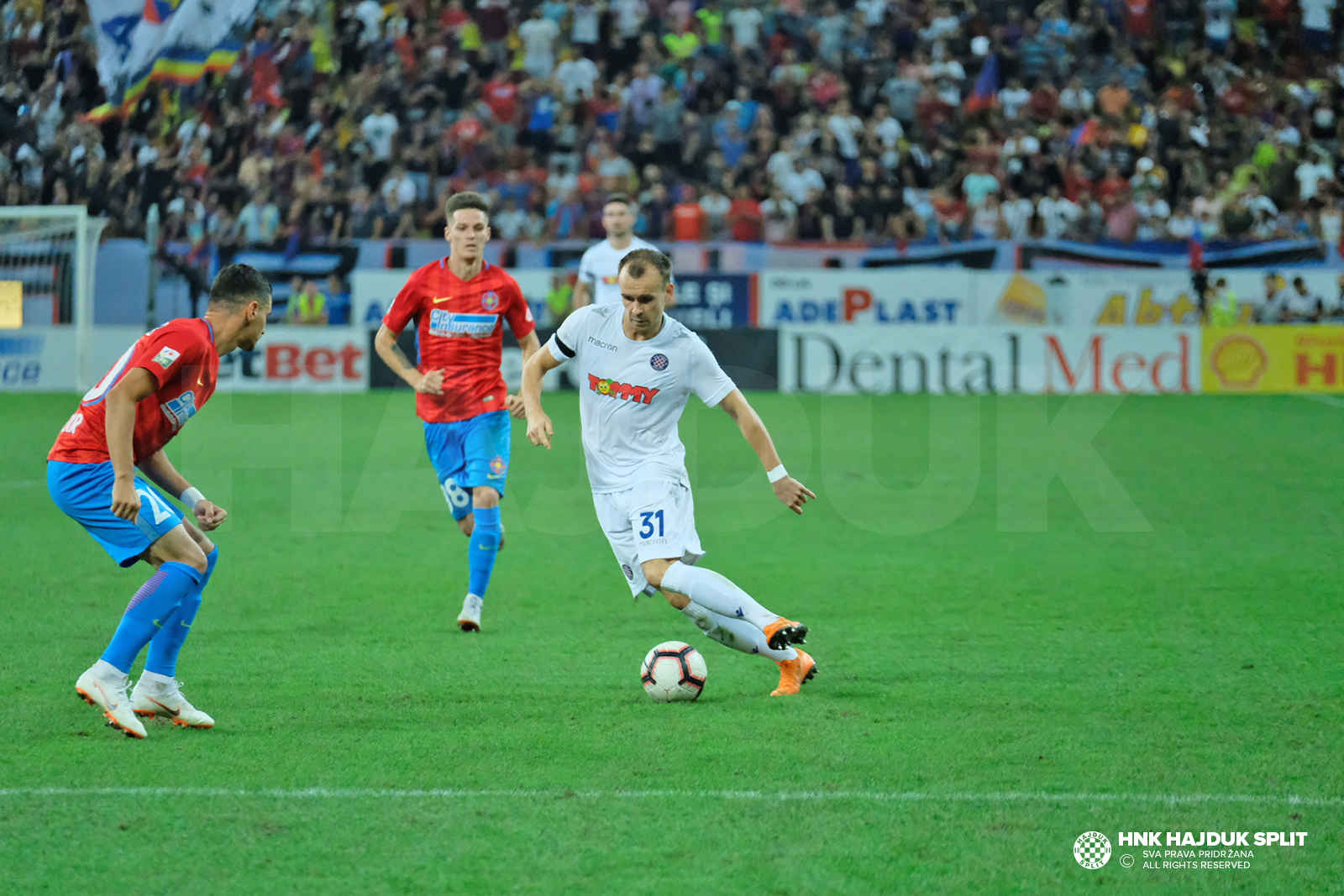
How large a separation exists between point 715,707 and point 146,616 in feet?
7.67

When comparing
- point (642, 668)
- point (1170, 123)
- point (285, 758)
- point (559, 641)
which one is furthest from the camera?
point (1170, 123)

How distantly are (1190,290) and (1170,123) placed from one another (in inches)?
159

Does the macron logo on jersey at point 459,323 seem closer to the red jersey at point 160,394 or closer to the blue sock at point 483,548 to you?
the blue sock at point 483,548

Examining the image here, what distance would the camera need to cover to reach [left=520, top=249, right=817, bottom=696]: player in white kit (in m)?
6.29

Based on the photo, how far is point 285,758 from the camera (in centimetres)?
530

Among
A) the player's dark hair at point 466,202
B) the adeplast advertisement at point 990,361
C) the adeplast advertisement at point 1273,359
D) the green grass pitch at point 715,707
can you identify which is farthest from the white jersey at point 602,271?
the adeplast advertisement at point 1273,359

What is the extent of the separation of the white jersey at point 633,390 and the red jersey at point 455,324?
190 centimetres

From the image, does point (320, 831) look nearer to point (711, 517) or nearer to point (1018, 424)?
point (711, 517)

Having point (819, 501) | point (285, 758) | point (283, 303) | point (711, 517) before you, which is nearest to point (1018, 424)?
point (819, 501)

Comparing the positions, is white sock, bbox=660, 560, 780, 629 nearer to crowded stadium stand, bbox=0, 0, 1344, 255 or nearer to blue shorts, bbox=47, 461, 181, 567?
blue shorts, bbox=47, 461, 181, 567

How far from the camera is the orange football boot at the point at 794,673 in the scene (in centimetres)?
633

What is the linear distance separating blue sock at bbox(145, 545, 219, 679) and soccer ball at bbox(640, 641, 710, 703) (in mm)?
1890

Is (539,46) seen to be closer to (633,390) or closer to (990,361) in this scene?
(990,361)

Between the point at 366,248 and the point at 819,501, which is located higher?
the point at 366,248
